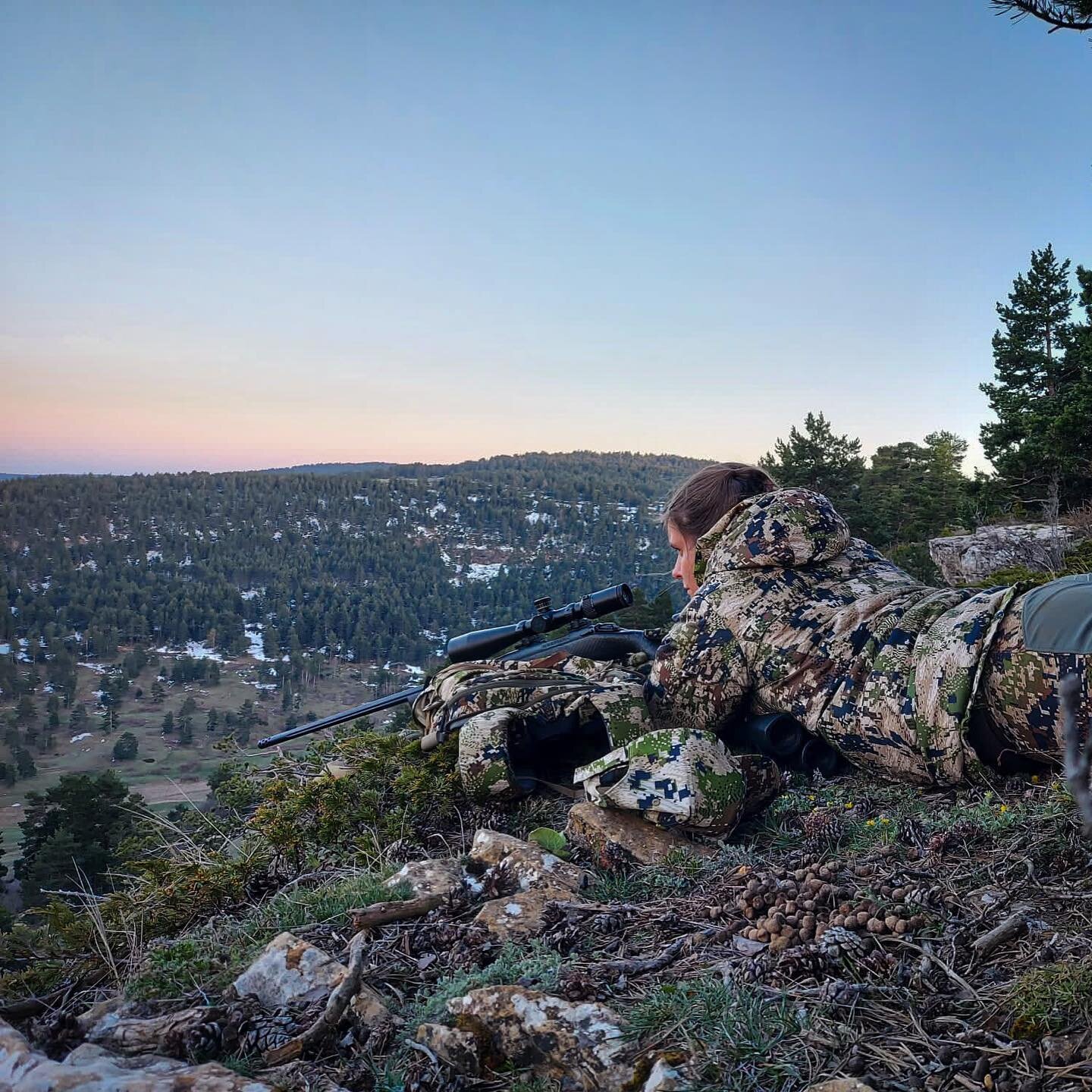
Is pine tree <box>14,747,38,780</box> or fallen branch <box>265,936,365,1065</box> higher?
fallen branch <box>265,936,365,1065</box>

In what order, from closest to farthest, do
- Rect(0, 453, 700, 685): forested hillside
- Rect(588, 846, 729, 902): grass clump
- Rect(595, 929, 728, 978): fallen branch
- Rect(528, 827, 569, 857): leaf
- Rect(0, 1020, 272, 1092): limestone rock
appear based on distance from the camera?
Rect(0, 1020, 272, 1092): limestone rock, Rect(595, 929, 728, 978): fallen branch, Rect(588, 846, 729, 902): grass clump, Rect(528, 827, 569, 857): leaf, Rect(0, 453, 700, 685): forested hillside

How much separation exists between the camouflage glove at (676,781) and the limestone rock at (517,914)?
0.54 metres

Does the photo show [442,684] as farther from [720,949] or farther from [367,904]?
[720,949]

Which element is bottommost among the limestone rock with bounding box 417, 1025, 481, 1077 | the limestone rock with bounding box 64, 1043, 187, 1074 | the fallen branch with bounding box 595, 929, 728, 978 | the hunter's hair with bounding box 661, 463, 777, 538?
the limestone rock with bounding box 64, 1043, 187, 1074

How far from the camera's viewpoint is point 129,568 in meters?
88.6

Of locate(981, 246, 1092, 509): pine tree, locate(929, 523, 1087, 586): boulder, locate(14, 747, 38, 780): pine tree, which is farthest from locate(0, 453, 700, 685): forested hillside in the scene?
locate(929, 523, 1087, 586): boulder

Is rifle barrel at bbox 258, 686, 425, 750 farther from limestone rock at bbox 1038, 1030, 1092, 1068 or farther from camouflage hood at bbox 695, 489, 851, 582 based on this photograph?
limestone rock at bbox 1038, 1030, 1092, 1068

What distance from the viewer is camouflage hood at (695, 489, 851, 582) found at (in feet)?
12.6

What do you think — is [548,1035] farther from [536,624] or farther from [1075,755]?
[536,624]

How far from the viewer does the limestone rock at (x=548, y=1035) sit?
5.76ft

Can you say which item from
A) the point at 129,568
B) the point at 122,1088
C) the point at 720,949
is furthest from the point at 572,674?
the point at 129,568

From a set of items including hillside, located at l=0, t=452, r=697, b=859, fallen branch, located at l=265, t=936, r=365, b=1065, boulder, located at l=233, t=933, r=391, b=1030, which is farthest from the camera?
hillside, located at l=0, t=452, r=697, b=859

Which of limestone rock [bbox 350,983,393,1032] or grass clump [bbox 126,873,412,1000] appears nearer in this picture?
limestone rock [bbox 350,983,393,1032]

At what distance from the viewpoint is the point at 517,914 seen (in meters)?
2.64
